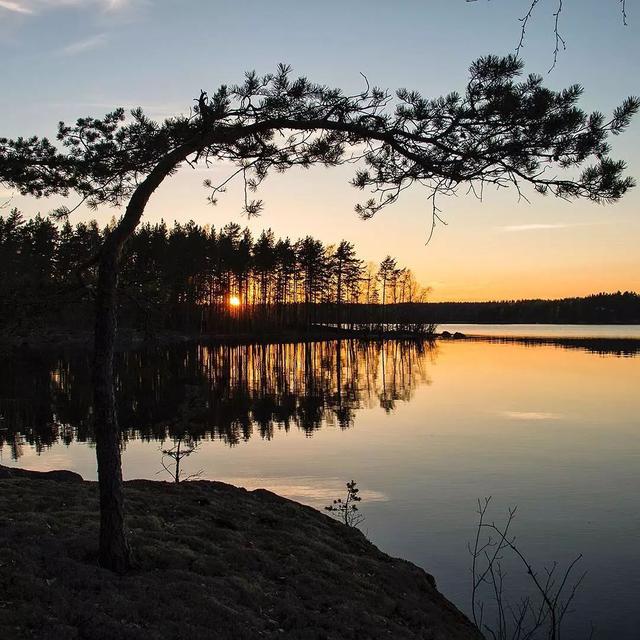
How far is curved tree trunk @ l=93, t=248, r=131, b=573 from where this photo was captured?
6758 millimetres

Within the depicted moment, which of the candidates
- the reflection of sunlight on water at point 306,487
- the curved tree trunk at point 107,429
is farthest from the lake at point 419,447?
the curved tree trunk at point 107,429

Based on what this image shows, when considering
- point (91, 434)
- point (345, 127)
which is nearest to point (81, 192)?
point (345, 127)

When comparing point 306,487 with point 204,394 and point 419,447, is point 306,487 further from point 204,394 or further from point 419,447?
point 204,394

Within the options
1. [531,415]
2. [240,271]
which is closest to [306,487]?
[531,415]

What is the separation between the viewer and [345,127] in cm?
736

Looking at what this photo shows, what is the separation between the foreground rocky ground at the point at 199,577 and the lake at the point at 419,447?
1908 mm

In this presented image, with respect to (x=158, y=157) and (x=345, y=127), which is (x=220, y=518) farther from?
(x=345, y=127)

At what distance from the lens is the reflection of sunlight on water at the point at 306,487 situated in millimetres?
14047

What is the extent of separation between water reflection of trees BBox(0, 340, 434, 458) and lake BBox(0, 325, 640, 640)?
0.14 m

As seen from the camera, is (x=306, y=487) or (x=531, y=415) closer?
(x=306, y=487)

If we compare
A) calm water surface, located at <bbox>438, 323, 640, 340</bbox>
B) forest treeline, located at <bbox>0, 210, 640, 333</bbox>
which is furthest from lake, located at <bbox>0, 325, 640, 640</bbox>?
calm water surface, located at <bbox>438, 323, 640, 340</bbox>

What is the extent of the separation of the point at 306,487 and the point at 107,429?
8964mm

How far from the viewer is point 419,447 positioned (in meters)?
19.7

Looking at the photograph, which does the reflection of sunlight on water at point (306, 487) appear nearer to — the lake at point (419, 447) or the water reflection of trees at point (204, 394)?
the lake at point (419, 447)
